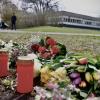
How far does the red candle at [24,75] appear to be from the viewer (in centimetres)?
246

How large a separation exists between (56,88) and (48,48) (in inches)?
53.1

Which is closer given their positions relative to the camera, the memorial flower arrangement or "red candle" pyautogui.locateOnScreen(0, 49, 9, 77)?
the memorial flower arrangement

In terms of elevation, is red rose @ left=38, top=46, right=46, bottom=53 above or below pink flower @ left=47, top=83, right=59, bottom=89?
above

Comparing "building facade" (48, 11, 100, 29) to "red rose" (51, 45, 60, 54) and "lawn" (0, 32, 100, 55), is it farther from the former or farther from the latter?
"red rose" (51, 45, 60, 54)

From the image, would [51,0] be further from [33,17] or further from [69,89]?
[69,89]

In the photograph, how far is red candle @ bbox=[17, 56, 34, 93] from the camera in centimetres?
246

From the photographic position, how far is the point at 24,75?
2.47m

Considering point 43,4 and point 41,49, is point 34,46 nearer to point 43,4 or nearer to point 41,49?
point 41,49

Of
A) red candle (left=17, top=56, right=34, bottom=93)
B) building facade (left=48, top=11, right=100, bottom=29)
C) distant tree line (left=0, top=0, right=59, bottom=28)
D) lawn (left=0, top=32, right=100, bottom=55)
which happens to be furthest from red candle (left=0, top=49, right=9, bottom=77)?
building facade (left=48, top=11, right=100, bottom=29)

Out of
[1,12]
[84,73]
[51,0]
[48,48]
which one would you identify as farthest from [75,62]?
[51,0]

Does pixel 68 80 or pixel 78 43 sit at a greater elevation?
pixel 68 80

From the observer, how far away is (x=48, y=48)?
12.0 feet

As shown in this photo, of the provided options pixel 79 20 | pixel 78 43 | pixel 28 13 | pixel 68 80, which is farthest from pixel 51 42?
pixel 79 20

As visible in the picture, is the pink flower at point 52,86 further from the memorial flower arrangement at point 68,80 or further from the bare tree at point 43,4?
the bare tree at point 43,4
